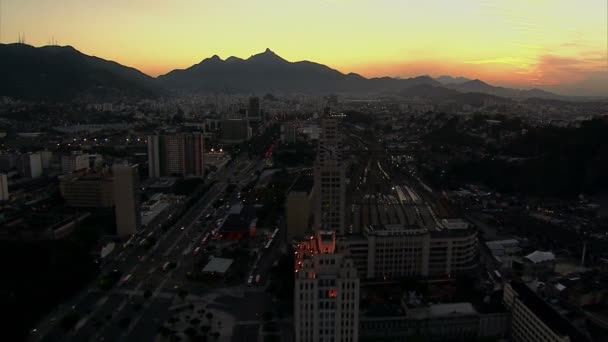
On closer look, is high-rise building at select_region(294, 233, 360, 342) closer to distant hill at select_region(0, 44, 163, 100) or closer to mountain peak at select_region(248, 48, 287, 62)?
distant hill at select_region(0, 44, 163, 100)

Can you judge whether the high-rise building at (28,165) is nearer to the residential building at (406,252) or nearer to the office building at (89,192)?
the office building at (89,192)

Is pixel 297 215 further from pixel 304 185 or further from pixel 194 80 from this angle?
pixel 194 80

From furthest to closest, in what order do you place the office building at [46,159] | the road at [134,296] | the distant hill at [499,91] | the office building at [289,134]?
the distant hill at [499,91] < the office building at [289,134] < the office building at [46,159] < the road at [134,296]

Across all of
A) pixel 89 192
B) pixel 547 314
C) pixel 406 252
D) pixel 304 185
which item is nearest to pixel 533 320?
pixel 547 314

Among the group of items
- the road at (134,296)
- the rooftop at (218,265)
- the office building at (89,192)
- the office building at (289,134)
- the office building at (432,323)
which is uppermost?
the office building at (289,134)

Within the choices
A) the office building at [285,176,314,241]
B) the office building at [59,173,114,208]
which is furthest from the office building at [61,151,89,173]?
the office building at [285,176,314,241]

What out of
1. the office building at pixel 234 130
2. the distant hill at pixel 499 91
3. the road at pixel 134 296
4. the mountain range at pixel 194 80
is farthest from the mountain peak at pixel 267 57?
the road at pixel 134 296
